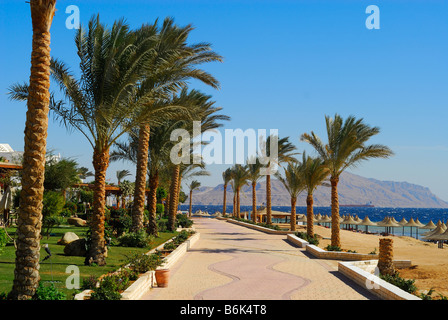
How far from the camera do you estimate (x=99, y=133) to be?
13.1m

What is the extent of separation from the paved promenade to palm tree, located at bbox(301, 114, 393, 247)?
12.9 ft

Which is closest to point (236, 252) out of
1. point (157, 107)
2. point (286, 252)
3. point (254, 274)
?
point (286, 252)

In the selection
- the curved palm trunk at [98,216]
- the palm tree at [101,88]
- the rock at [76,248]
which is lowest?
the rock at [76,248]

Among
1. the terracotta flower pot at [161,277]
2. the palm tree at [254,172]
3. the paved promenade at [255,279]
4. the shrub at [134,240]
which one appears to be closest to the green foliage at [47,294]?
the paved promenade at [255,279]

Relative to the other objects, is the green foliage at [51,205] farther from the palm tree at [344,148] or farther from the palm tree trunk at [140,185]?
the palm tree at [344,148]

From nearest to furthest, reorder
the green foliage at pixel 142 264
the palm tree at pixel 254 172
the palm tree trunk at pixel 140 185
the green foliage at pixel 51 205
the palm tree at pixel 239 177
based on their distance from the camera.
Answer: the green foliage at pixel 142 264, the green foliage at pixel 51 205, the palm tree trunk at pixel 140 185, the palm tree at pixel 254 172, the palm tree at pixel 239 177

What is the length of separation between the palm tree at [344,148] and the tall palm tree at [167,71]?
6373 mm

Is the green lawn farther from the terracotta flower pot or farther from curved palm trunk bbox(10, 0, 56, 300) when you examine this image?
the terracotta flower pot

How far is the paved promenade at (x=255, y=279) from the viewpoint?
32.1ft

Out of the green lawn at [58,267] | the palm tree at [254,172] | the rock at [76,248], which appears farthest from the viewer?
the palm tree at [254,172]

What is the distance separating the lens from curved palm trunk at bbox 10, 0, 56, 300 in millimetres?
7861

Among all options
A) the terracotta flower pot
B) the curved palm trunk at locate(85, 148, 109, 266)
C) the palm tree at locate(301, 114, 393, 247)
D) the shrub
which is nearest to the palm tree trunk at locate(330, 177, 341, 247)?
the palm tree at locate(301, 114, 393, 247)

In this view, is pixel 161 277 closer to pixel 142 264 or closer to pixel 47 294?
pixel 142 264

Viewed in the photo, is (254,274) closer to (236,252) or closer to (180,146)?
(236,252)
